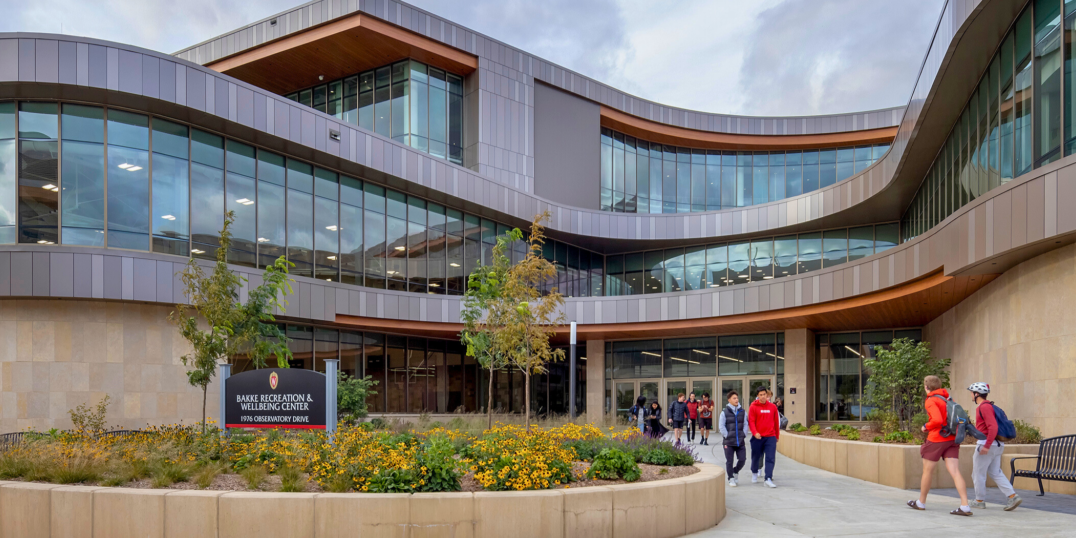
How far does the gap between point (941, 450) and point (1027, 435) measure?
4.39m

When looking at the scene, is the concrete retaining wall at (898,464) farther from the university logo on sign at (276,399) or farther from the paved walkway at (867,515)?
the university logo on sign at (276,399)

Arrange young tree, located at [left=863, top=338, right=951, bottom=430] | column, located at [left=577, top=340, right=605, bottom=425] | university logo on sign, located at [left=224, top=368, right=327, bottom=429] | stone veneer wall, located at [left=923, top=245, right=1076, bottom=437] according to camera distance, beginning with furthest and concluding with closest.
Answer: column, located at [left=577, top=340, right=605, bottom=425], young tree, located at [left=863, top=338, right=951, bottom=430], stone veneer wall, located at [left=923, top=245, right=1076, bottom=437], university logo on sign, located at [left=224, top=368, right=327, bottom=429]

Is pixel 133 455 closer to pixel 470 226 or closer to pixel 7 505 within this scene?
pixel 7 505

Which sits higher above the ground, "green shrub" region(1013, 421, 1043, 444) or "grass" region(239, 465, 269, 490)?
"grass" region(239, 465, 269, 490)

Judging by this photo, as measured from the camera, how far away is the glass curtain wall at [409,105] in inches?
1201

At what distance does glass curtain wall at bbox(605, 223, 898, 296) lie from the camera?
32.4 m

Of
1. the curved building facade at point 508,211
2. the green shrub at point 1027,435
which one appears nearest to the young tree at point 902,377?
the curved building facade at point 508,211

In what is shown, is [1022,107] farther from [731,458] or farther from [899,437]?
[731,458]

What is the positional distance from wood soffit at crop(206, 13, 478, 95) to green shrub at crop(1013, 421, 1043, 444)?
23.4 metres

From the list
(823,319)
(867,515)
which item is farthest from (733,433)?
(823,319)

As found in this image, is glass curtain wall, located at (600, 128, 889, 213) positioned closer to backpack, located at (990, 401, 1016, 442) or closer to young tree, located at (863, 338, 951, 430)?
young tree, located at (863, 338, 951, 430)

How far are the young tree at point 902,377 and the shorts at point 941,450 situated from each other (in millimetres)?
6066

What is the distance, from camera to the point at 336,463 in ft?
29.2

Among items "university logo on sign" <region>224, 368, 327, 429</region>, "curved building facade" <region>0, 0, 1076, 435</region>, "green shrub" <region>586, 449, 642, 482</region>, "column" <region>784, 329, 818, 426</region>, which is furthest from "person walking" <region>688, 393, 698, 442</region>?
"university logo on sign" <region>224, 368, 327, 429</region>
